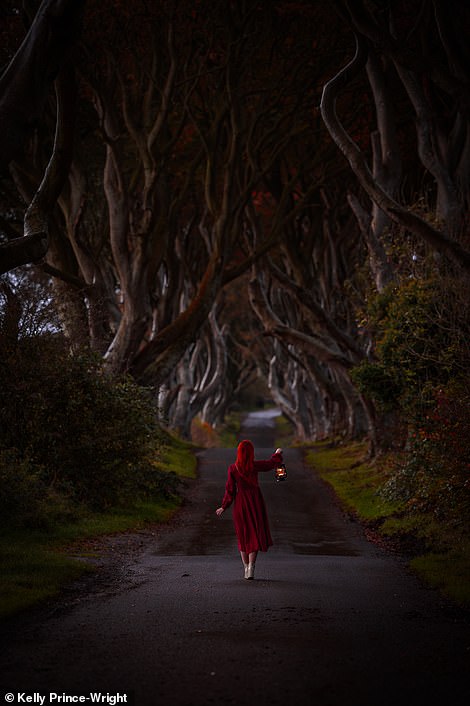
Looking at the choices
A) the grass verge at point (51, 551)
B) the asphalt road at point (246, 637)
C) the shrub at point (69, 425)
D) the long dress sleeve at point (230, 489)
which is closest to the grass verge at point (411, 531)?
the asphalt road at point (246, 637)

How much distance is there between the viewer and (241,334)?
182 feet

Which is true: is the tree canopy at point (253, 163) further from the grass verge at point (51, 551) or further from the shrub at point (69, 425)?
the grass verge at point (51, 551)

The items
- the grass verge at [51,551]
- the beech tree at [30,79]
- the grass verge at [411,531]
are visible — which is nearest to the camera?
the grass verge at [51,551]

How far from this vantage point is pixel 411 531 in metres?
14.8

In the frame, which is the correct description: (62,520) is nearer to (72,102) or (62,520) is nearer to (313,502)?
(72,102)

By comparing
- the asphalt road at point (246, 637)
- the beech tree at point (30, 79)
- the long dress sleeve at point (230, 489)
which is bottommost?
the asphalt road at point (246, 637)

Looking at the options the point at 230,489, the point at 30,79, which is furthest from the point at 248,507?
the point at 30,79

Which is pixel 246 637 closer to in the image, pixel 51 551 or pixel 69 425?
pixel 51 551

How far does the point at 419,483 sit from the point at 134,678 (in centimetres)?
1147

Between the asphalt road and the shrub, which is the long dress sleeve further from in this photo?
the shrub

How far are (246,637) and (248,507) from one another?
13.4 feet

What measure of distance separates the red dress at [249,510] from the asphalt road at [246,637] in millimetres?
A: 412

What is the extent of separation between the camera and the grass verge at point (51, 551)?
8.86 metres

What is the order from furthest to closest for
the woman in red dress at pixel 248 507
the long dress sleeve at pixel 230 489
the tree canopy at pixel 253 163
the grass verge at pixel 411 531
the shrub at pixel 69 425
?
the tree canopy at pixel 253 163 → the shrub at pixel 69 425 → the long dress sleeve at pixel 230 489 → the woman in red dress at pixel 248 507 → the grass verge at pixel 411 531
